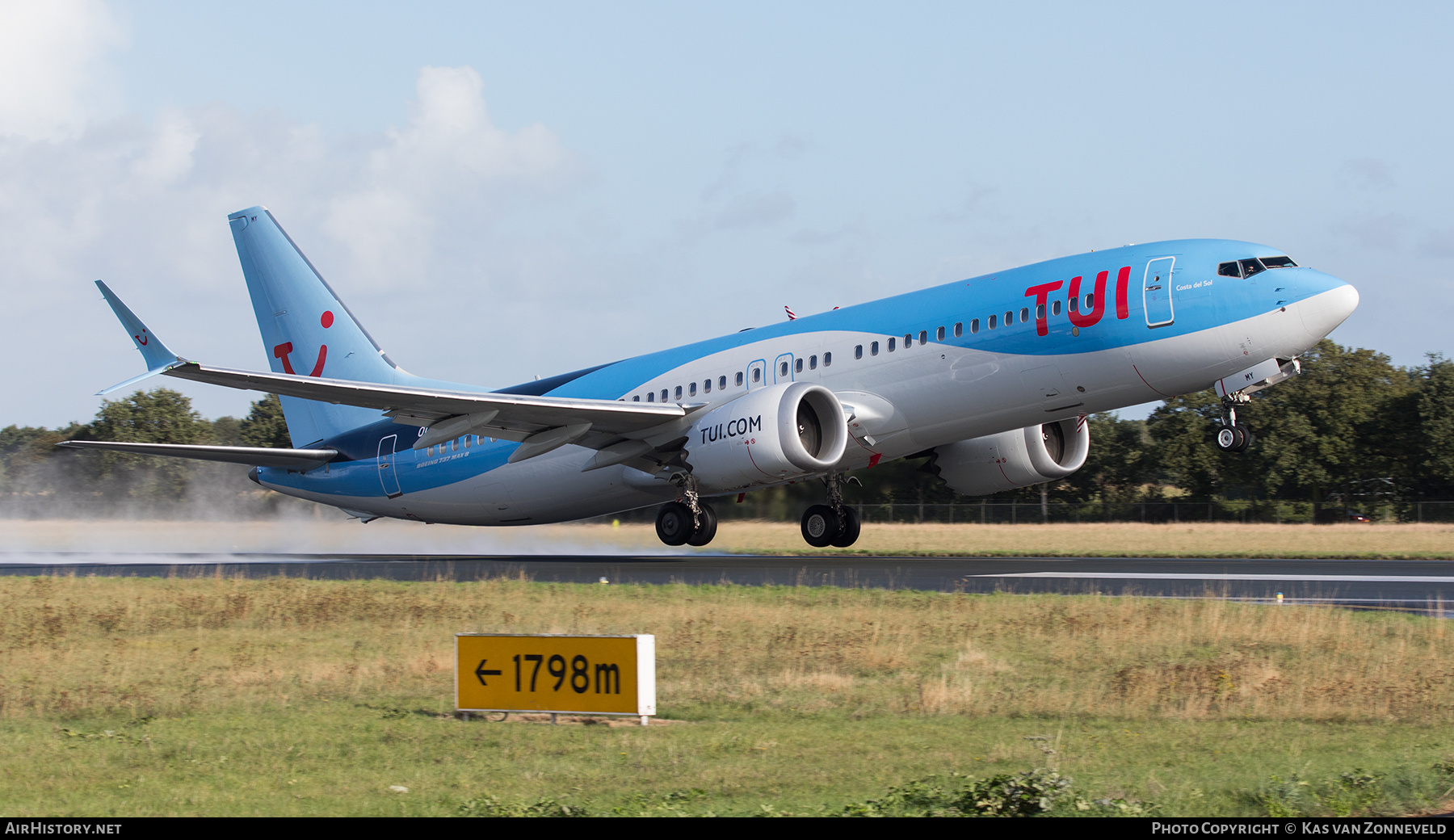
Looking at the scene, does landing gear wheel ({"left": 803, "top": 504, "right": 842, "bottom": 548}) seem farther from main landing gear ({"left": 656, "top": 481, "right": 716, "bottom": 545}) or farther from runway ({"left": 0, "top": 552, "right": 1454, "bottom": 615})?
main landing gear ({"left": 656, "top": 481, "right": 716, "bottom": 545})

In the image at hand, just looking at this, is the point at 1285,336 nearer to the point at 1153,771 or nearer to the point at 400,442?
the point at 1153,771

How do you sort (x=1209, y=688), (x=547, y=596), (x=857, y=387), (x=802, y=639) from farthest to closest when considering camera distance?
(x=857, y=387), (x=547, y=596), (x=802, y=639), (x=1209, y=688)

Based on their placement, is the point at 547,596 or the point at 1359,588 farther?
the point at 1359,588

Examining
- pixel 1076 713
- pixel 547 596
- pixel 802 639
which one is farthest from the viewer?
pixel 547 596

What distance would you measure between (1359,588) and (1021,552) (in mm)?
13236

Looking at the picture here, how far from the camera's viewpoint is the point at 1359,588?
23156 millimetres

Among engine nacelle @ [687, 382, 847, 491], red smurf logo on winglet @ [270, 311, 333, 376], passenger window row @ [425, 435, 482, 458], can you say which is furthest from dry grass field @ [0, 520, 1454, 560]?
engine nacelle @ [687, 382, 847, 491]

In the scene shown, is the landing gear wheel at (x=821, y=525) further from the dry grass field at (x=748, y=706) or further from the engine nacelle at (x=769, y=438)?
the dry grass field at (x=748, y=706)

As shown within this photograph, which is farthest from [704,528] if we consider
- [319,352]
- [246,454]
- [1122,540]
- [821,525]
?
[1122,540]

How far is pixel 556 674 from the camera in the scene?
435 inches

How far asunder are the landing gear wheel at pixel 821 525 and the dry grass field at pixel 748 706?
10230mm

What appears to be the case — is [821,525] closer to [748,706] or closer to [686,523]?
[686,523]

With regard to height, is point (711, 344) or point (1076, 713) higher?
point (711, 344)

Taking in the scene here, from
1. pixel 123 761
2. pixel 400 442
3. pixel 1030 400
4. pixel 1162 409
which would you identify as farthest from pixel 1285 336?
pixel 1162 409
